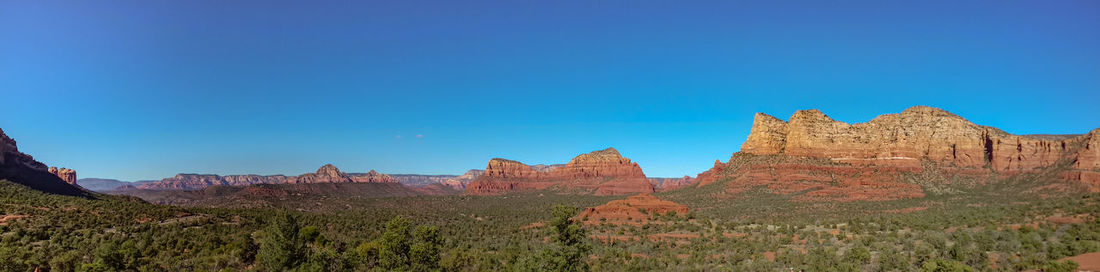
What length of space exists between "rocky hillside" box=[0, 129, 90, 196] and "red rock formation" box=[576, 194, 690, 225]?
247ft

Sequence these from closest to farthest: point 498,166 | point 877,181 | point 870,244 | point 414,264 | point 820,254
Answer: point 414,264, point 820,254, point 870,244, point 877,181, point 498,166

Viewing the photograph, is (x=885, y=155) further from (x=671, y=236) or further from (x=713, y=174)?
(x=671, y=236)

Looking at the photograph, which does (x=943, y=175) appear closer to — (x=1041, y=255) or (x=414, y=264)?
(x=1041, y=255)

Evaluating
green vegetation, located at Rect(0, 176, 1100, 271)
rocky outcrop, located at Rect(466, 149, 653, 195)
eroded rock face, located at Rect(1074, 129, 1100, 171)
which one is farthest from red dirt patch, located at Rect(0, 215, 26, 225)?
eroded rock face, located at Rect(1074, 129, 1100, 171)

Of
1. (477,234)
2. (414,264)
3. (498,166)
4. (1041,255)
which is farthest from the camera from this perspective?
(498,166)

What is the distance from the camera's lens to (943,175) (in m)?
80.2

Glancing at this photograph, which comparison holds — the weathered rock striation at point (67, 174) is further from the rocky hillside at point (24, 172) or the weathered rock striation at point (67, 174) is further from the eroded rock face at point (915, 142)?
the eroded rock face at point (915, 142)

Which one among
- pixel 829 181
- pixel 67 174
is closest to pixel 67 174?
pixel 67 174

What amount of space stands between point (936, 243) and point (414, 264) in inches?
1347

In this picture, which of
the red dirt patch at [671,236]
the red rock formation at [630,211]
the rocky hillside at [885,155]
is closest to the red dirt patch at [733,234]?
the red dirt patch at [671,236]

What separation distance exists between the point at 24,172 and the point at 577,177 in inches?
5039

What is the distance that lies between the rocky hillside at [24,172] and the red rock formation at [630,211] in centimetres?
7530

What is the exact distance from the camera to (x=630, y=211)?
69.2 meters

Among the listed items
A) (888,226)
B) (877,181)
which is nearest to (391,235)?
(888,226)
